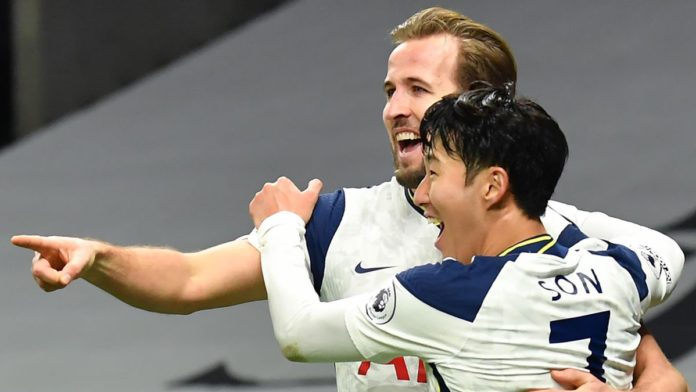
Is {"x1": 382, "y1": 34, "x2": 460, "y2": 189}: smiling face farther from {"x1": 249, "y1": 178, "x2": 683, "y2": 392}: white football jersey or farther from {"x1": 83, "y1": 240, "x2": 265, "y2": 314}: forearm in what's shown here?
{"x1": 83, "y1": 240, "x2": 265, "y2": 314}: forearm

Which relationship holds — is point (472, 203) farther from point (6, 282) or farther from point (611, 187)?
point (6, 282)

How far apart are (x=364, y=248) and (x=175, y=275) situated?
0.41 meters

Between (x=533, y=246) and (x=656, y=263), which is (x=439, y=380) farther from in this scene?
(x=656, y=263)

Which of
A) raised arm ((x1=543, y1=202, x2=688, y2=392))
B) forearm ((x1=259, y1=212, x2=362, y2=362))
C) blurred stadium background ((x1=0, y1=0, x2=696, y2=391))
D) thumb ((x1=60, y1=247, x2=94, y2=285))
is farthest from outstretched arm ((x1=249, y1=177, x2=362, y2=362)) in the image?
blurred stadium background ((x1=0, y1=0, x2=696, y2=391))

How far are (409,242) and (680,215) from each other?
3.46 meters

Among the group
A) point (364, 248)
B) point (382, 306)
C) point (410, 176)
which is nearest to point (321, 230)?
point (364, 248)

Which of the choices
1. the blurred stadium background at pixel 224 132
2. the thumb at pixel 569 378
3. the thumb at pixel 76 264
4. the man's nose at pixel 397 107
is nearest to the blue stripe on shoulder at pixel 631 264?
the thumb at pixel 569 378

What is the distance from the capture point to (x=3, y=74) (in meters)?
8.88

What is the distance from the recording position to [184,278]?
2.76 metres

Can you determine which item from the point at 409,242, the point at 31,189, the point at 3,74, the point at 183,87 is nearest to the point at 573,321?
the point at 409,242

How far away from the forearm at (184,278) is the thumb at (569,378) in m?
0.78

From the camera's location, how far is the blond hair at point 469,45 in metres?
2.90

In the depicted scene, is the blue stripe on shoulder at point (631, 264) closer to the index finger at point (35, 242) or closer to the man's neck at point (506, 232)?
the man's neck at point (506, 232)

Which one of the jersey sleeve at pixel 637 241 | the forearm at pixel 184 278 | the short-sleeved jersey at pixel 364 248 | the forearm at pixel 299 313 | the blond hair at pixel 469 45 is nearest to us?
the forearm at pixel 299 313
